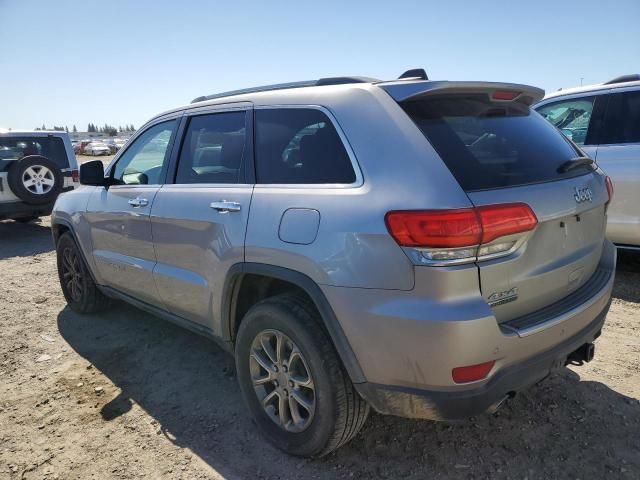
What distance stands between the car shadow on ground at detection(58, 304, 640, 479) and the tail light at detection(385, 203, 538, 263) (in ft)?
3.84

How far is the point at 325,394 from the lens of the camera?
2283mm

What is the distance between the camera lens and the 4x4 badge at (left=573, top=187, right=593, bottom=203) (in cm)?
235

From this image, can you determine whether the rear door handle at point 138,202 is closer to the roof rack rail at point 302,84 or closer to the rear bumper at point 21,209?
the roof rack rail at point 302,84

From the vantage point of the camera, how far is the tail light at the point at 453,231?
1.89 m

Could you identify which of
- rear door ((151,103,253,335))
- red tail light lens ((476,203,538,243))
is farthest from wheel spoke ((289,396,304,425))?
red tail light lens ((476,203,538,243))

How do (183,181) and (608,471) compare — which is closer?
(608,471)

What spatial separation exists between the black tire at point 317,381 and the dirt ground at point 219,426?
0.15 m

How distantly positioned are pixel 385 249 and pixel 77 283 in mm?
3713

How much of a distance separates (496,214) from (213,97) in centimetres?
220

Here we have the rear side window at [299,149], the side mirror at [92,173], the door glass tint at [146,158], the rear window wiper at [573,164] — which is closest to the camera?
the rear side window at [299,149]

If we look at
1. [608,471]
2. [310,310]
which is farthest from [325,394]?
[608,471]

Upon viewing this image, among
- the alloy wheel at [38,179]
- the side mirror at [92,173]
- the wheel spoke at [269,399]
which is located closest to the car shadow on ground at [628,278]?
the wheel spoke at [269,399]

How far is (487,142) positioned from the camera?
2279mm

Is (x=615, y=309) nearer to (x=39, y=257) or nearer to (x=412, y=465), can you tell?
(x=412, y=465)
